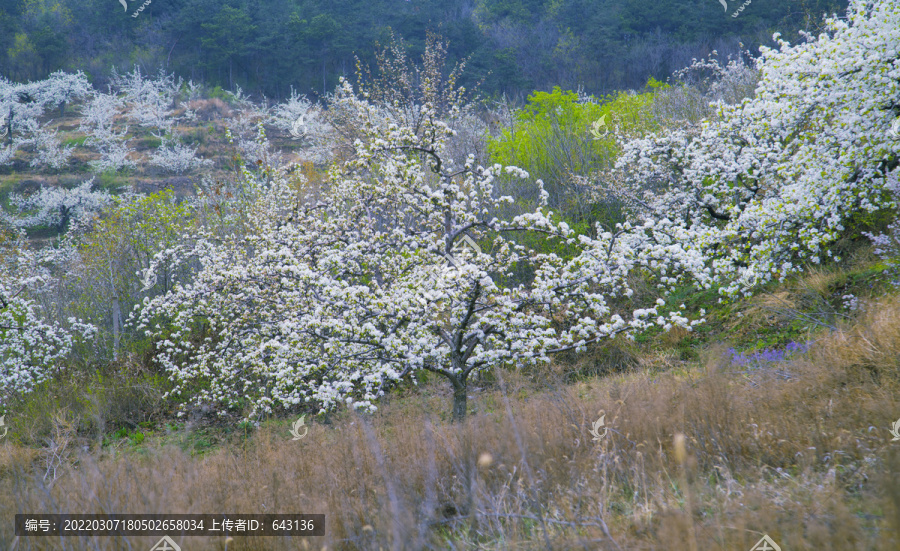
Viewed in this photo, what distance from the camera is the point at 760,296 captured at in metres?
7.88

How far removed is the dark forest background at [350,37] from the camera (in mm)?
31094

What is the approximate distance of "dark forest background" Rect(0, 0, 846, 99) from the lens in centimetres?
3109

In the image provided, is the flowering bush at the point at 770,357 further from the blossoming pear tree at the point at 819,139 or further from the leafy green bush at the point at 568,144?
the leafy green bush at the point at 568,144

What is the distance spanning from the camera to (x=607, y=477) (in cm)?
371

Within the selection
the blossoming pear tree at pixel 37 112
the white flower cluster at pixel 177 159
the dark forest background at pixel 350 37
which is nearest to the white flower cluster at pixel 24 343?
the white flower cluster at pixel 177 159

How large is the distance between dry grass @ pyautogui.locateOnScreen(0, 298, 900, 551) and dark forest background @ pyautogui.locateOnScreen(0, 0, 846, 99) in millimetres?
28275

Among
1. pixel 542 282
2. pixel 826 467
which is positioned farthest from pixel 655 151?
pixel 826 467

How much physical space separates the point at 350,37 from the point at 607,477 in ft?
131

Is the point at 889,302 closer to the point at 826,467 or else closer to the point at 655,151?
the point at 826,467

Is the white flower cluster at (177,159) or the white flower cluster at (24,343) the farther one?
the white flower cluster at (177,159)

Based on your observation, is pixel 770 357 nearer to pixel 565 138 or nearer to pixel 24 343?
pixel 565 138

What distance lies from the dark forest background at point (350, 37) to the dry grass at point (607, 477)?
28.3 m

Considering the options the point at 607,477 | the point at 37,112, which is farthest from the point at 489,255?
the point at 37,112

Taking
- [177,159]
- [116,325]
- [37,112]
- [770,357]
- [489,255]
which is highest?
[37,112]
